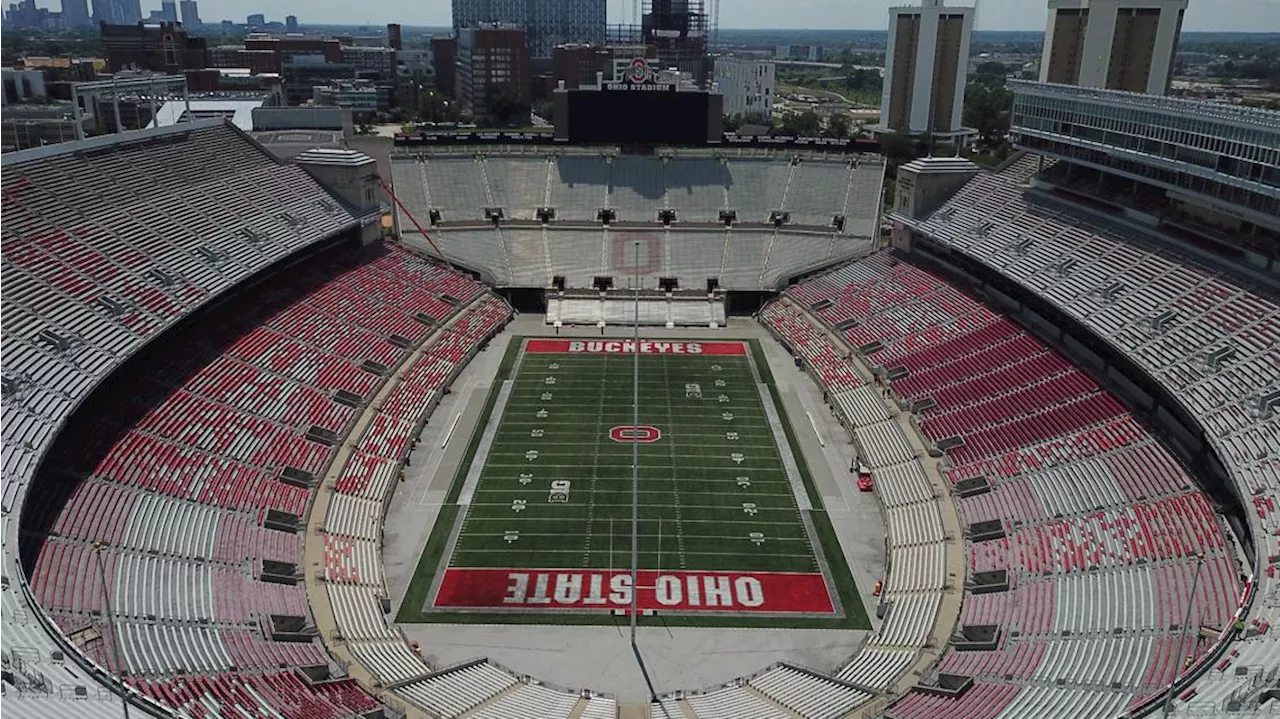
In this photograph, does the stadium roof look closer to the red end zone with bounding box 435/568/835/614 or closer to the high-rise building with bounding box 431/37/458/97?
the red end zone with bounding box 435/568/835/614

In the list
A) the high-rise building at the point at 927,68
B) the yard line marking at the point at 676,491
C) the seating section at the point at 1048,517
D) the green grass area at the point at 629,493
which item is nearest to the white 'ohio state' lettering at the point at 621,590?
the green grass area at the point at 629,493

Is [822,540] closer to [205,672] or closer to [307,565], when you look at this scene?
[307,565]

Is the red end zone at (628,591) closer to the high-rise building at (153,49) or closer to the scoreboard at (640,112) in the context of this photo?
the scoreboard at (640,112)

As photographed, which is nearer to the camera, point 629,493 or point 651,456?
point 629,493

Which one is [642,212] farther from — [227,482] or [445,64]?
[445,64]

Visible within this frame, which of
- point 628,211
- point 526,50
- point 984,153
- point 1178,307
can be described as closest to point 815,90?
point 526,50

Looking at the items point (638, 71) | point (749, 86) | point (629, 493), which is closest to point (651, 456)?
point (629, 493)

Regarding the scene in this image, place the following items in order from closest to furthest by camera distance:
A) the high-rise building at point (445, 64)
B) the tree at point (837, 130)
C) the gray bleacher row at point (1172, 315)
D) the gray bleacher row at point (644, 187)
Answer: the gray bleacher row at point (1172, 315) → the gray bleacher row at point (644, 187) → the tree at point (837, 130) → the high-rise building at point (445, 64)
